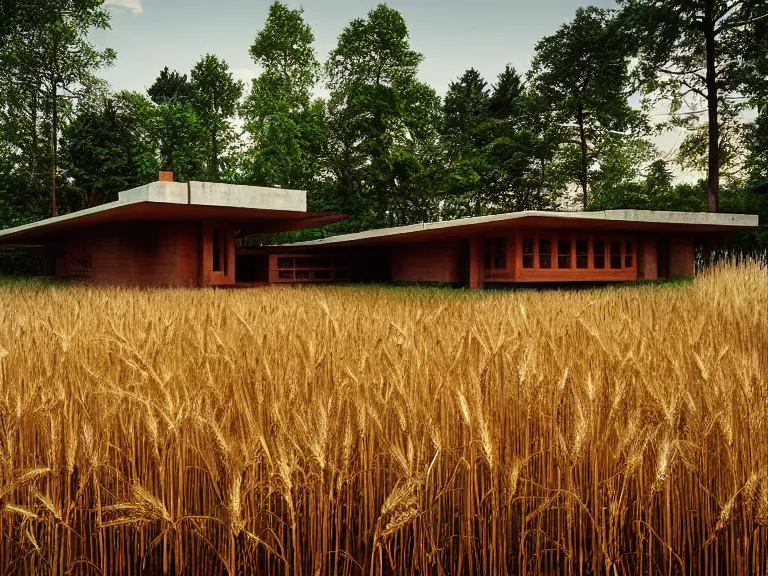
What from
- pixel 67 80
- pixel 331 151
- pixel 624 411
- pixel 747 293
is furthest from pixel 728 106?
pixel 67 80

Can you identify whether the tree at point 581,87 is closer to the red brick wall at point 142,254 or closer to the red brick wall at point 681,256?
the red brick wall at point 681,256

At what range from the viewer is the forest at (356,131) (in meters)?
24.3

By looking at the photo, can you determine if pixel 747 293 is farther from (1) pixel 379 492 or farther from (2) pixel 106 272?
(2) pixel 106 272

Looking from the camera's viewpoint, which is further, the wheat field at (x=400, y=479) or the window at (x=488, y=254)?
the window at (x=488, y=254)

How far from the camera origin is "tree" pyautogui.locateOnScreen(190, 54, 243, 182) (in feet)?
103

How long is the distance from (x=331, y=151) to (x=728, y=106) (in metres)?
17.1

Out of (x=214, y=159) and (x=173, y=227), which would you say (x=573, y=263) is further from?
(x=214, y=159)

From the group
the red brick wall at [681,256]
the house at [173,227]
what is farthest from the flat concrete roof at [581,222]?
the house at [173,227]

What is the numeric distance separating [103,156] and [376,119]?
13812mm

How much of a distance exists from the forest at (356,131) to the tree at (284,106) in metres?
0.09

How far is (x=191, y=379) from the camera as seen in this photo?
2676mm

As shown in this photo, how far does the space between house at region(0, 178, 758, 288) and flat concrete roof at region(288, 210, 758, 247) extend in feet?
0.12

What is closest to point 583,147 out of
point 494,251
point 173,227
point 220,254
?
point 494,251

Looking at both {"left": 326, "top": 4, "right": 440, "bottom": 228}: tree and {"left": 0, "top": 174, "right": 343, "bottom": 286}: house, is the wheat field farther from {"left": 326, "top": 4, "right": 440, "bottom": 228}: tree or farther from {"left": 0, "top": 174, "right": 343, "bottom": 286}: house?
{"left": 326, "top": 4, "right": 440, "bottom": 228}: tree
